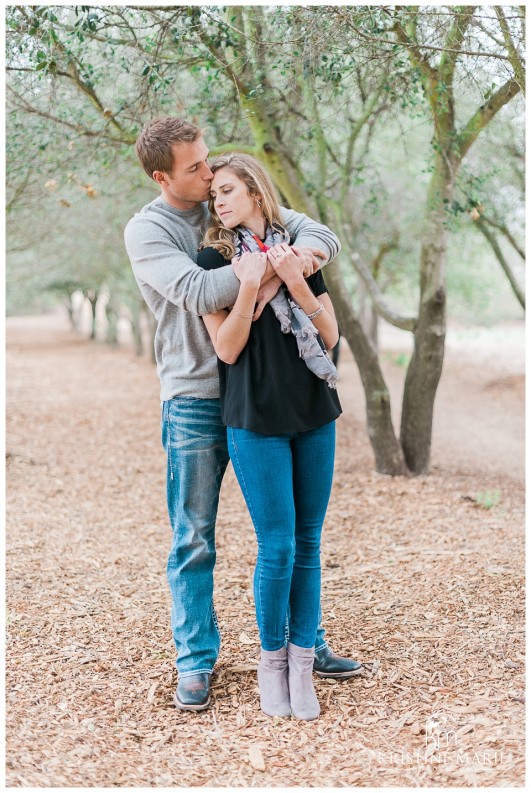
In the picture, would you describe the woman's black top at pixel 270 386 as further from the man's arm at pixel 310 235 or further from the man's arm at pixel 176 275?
the man's arm at pixel 310 235

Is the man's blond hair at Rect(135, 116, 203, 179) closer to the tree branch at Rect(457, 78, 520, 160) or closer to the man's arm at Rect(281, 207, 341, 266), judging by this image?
the man's arm at Rect(281, 207, 341, 266)

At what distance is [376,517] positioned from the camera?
5.71 m

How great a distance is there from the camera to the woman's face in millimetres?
2598

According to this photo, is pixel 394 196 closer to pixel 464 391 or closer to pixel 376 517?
pixel 464 391

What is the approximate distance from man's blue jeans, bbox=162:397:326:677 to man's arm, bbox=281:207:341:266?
0.68 metres

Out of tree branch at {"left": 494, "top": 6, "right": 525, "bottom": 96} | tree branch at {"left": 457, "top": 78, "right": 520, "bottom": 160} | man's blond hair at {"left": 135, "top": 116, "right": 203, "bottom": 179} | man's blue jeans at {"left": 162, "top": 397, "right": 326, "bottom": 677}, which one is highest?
tree branch at {"left": 457, "top": 78, "right": 520, "bottom": 160}

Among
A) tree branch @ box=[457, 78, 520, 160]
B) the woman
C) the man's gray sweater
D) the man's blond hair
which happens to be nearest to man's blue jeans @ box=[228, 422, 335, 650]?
the woman

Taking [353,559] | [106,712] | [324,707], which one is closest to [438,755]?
[324,707]

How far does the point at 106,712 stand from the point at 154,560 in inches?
80.4

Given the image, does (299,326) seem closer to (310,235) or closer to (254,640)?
(310,235)

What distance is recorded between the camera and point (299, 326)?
2.56 meters

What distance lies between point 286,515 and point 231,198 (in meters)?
1.13

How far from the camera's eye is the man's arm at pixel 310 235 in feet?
8.89

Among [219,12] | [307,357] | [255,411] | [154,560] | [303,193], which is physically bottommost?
[154,560]
